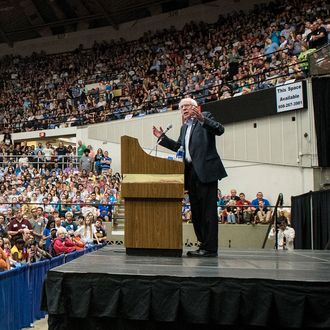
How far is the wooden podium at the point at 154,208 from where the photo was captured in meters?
4.53

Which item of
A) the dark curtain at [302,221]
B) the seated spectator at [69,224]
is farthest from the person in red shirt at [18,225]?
the dark curtain at [302,221]

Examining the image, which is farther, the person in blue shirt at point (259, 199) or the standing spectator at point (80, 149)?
→ the standing spectator at point (80, 149)

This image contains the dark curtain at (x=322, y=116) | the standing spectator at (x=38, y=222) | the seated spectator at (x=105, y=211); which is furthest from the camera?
the seated spectator at (x=105, y=211)

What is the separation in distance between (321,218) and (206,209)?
5.70 metres

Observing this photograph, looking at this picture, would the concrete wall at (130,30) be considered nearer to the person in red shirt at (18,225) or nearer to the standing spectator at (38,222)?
the standing spectator at (38,222)

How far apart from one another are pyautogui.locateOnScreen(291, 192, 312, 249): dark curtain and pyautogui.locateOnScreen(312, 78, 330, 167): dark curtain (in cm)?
212

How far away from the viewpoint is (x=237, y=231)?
1346 centimetres

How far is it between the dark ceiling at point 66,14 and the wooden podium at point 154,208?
2011 centimetres

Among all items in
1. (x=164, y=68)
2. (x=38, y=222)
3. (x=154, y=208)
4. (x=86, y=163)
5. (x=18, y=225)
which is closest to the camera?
(x=154, y=208)

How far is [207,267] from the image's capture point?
12.8ft

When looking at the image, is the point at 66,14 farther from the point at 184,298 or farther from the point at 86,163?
the point at 184,298

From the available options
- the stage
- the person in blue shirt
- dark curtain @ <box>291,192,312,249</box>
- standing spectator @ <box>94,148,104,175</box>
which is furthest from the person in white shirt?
standing spectator @ <box>94,148,104,175</box>

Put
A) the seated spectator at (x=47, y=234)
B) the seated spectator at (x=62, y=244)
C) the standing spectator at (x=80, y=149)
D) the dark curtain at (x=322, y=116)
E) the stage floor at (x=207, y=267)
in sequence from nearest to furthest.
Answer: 1. the stage floor at (x=207, y=267)
2. the seated spectator at (x=62, y=244)
3. the seated spectator at (x=47, y=234)
4. the dark curtain at (x=322, y=116)
5. the standing spectator at (x=80, y=149)

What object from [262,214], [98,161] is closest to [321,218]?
[262,214]
